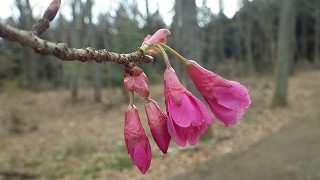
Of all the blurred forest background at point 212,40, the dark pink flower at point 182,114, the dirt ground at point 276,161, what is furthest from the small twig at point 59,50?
the blurred forest background at point 212,40

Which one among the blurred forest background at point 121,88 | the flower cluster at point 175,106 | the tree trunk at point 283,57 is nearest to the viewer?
the flower cluster at point 175,106

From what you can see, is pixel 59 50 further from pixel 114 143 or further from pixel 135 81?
pixel 114 143

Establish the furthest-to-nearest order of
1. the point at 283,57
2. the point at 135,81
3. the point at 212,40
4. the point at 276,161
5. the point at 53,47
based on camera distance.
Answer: the point at 212,40 < the point at 283,57 < the point at 276,161 < the point at 135,81 < the point at 53,47

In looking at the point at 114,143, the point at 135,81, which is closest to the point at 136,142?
the point at 135,81

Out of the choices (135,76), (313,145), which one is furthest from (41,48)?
(313,145)

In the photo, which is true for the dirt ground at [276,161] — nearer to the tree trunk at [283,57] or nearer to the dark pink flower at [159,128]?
the tree trunk at [283,57]

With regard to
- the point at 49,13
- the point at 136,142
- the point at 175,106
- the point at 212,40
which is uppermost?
the point at 49,13
